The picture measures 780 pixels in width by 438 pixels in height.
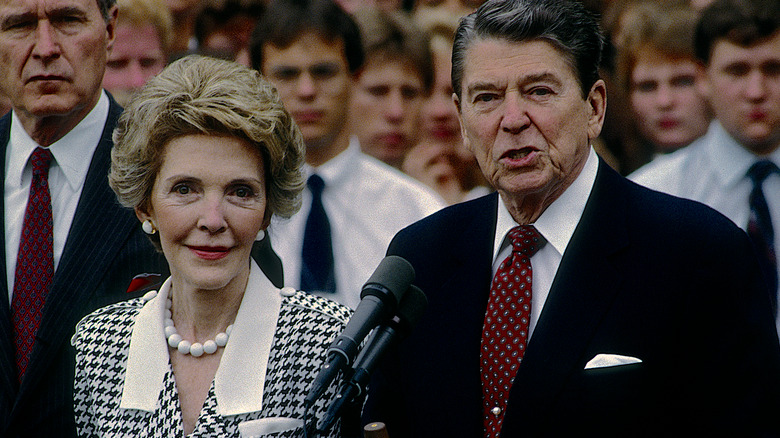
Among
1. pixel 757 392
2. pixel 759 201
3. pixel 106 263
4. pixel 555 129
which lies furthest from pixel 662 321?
pixel 759 201

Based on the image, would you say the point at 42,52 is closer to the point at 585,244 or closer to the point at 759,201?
the point at 585,244

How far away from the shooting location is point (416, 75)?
19.1 feet

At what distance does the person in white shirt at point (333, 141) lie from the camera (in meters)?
5.26

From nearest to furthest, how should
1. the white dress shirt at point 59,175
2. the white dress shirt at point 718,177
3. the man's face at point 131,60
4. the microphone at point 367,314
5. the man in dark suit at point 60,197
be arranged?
the microphone at point 367,314 → the man in dark suit at point 60,197 → the white dress shirt at point 59,175 → the white dress shirt at point 718,177 → the man's face at point 131,60

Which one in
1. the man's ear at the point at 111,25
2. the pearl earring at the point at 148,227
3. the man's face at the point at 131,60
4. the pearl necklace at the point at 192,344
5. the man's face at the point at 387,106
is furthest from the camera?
the man's face at the point at 387,106

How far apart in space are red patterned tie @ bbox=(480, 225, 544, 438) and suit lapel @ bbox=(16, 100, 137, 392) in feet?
4.66

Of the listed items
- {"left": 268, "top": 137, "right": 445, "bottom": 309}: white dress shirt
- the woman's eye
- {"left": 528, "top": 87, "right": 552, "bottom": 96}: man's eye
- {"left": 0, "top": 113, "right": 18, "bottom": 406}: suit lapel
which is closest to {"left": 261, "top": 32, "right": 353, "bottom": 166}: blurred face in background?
{"left": 268, "top": 137, "right": 445, "bottom": 309}: white dress shirt

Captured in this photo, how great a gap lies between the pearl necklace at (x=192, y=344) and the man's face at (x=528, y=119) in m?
0.92

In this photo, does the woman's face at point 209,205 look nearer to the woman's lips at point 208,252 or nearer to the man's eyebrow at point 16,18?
the woman's lips at point 208,252

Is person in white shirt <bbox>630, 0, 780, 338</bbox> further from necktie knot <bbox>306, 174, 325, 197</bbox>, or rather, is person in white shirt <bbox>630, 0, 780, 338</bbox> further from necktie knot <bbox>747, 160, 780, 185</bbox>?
necktie knot <bbox>306, 174, 325, 197</bbox>

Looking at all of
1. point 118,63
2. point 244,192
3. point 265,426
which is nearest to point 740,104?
point 244,192

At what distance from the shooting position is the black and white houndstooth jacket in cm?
291

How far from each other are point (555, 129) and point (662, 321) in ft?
2.06

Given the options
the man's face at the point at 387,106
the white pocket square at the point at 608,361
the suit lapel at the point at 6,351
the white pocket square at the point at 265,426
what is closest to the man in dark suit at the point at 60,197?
the suit lapel at the point at 6,351
